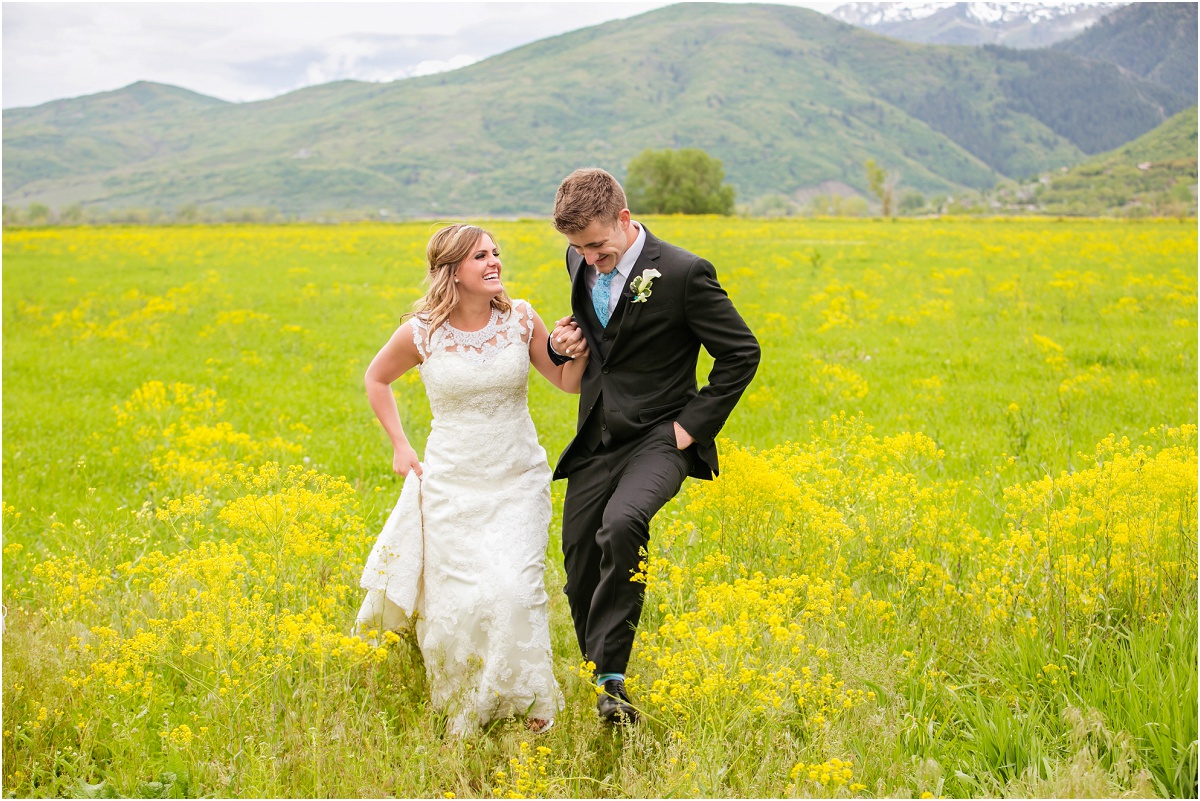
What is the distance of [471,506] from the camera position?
485cm

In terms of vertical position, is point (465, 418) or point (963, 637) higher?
point (465, 418)

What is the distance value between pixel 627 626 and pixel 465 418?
4.81ft

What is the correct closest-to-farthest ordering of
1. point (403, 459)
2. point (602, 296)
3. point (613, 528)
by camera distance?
point (613, 528)
point (602, 296)
point (403, 459)

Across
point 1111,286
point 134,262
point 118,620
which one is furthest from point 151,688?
point 134,262

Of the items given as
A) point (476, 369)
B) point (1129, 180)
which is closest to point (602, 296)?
point (476, 369)

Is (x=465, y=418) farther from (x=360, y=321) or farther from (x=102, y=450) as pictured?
(x=360, y=321)

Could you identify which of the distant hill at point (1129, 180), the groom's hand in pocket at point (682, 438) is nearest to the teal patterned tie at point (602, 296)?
the groom's hand in pocket at point (682, 438)

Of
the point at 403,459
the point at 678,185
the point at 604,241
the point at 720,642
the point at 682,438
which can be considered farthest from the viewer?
the point at 678,185

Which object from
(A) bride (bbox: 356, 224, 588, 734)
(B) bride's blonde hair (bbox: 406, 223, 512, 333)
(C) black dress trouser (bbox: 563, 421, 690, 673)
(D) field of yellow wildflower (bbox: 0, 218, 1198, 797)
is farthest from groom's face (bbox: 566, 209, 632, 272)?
(D) field of yellow wildflower (bbox: 0, 218, 1198, 797)

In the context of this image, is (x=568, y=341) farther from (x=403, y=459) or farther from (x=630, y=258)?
(x=403, y=459)

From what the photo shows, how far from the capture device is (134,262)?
31.2m

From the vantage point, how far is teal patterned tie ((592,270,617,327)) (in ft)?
16.2

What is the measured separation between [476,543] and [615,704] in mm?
1112

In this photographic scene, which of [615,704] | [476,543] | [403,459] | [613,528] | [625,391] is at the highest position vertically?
[625,391]
